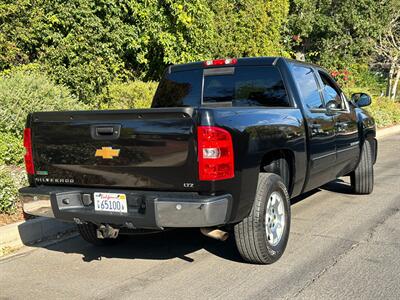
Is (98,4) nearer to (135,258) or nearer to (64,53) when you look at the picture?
(64,53)

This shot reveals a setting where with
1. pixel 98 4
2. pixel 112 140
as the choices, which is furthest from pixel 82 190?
pixel 98 4

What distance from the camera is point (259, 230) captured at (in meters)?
4.37

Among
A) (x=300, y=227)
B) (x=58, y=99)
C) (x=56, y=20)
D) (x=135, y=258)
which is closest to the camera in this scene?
(x=135, y=258)

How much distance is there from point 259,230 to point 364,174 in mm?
3428

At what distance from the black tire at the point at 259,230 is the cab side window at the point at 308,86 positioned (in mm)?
1339

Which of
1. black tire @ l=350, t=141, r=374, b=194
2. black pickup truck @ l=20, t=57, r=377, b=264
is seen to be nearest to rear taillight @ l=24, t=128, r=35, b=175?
black pickup truck @ l=20, t=57, r=377, b=264

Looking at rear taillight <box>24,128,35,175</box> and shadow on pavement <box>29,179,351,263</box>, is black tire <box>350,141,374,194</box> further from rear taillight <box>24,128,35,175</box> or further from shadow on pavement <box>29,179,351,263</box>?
rear taillight <box>24,128,35,175</box>

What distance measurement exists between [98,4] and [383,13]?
13.9 m

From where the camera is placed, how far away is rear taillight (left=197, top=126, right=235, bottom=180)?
12.5ft

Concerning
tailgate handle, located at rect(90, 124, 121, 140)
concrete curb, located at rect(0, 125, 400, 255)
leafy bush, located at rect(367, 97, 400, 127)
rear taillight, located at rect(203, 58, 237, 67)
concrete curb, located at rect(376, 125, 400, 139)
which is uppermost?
rear taillight, located at rect(203, 58, 237, 67)

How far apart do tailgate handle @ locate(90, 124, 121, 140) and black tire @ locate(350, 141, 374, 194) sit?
4270 mm

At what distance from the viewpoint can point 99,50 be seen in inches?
433

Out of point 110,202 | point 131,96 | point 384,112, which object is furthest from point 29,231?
point 384,112

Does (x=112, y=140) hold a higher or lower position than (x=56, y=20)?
lower
